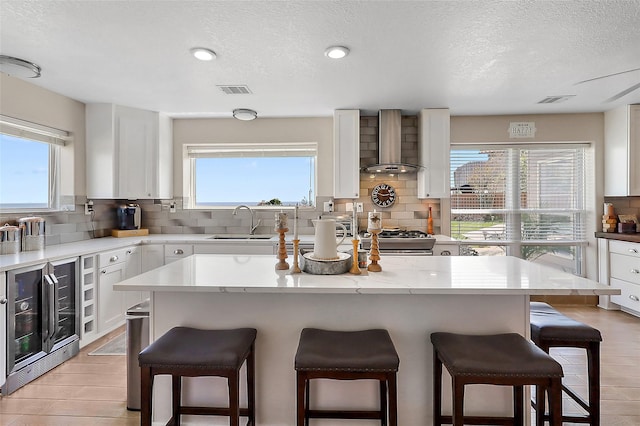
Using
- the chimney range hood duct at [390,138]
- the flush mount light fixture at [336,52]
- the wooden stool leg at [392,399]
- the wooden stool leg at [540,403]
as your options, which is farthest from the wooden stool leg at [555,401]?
the chimney range hood duct at [390,138]

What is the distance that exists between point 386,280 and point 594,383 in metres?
1.21

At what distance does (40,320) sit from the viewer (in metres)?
2.53

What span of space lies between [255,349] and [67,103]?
11.0 ft

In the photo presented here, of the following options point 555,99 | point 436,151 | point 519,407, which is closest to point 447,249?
point 436,151

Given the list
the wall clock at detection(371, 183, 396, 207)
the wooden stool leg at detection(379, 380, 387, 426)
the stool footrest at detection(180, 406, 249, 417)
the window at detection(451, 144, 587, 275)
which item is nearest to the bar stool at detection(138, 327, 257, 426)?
the stool footrest at detection(180, 406, 249, 417)

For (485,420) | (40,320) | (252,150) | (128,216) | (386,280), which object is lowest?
(485,420)

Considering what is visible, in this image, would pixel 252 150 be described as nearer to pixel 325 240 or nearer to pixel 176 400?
pixel 325 240

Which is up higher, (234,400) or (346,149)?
(346,149)

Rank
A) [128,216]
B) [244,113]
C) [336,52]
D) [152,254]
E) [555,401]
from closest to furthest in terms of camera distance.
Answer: [555,401]
[336,52]
[152,254]
[244,113]
[128,216]

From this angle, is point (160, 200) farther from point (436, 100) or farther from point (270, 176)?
point (436, 100)

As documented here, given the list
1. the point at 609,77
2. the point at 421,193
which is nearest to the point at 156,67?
the point at 421,193

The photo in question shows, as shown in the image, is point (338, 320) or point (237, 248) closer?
point (338, 320)

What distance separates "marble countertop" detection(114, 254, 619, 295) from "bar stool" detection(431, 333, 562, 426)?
23 cm

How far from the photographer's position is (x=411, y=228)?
419cm
